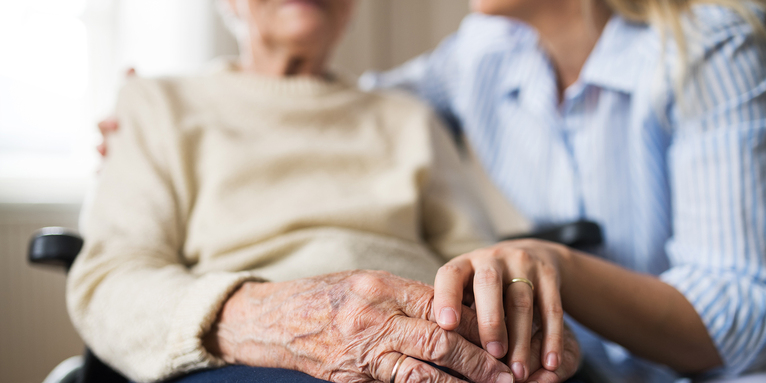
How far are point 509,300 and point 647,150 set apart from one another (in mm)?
551

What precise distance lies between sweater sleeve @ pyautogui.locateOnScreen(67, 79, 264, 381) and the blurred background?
126 centimetres

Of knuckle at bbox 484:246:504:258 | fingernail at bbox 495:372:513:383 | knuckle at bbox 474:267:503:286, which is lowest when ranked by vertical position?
fingernail at bbox 495:372:513:383

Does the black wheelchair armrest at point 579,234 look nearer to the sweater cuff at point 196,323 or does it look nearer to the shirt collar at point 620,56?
the shirt collar at point 620,56

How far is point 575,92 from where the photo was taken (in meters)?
0.98

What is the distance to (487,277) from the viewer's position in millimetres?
507

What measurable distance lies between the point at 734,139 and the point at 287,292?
0.70m

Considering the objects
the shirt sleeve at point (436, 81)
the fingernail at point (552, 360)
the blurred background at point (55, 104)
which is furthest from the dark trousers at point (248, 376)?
the blurred background at point (55, 104)

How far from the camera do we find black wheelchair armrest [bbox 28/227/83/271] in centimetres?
73

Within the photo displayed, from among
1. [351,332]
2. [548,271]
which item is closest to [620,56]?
[548,271]

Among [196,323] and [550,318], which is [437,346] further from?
[196,323]

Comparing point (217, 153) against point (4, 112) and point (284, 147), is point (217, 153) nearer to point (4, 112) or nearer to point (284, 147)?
point (284, 147)

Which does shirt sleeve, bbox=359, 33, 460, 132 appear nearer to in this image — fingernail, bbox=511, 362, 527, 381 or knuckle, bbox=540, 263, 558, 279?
knuckle, bbox=540, 263, 558, 279

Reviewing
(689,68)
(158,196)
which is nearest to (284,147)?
(158,196)

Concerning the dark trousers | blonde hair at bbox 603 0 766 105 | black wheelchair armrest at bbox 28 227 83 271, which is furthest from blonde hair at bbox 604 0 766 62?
black wheelchair armrest at bbox 28 227 83 271
